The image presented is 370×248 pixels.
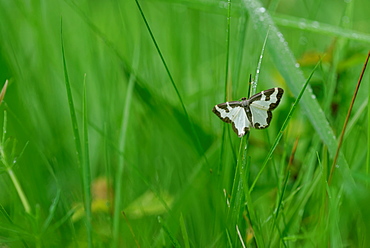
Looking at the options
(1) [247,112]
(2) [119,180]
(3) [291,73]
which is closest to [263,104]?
(1) [247,112]

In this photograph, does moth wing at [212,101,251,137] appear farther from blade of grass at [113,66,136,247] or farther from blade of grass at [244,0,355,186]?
blade of grass at [113,66,136,247]

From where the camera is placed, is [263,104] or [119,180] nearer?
[263,104]

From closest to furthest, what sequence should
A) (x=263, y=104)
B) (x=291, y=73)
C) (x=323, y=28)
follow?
(x=263, y=104) < (x=291, y=73) < (x=323, y=28)

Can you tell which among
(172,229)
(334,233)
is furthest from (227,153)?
(334,233)

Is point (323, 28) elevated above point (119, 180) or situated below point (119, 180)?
above

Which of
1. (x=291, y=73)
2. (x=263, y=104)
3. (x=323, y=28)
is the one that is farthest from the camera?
(x=323, y=28)

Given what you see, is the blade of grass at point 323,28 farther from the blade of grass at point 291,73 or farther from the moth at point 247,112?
the moth at point 247,112

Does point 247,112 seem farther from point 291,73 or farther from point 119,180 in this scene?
point 119,180
